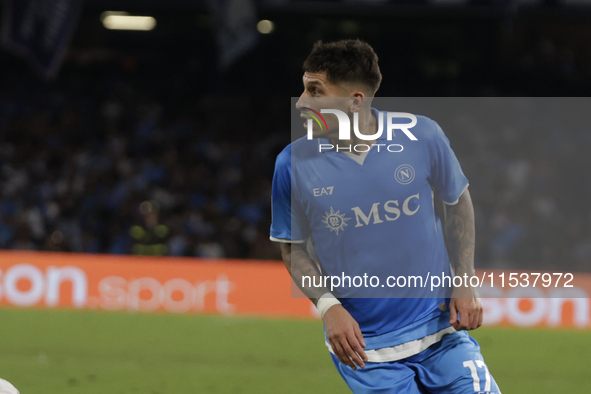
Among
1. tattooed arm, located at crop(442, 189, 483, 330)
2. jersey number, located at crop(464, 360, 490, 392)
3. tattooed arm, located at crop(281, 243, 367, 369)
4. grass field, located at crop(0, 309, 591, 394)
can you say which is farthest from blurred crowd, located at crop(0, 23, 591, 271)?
tattooed arm, located at crop(281, 243, 367, 369)

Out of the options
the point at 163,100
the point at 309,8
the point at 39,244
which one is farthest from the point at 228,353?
the point at 163,100

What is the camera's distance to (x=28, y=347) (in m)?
9.09

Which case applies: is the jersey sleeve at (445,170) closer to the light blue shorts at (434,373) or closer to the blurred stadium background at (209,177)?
the light blue shorts at (434,373)

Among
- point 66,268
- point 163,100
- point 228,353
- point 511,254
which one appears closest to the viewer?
point 228,353

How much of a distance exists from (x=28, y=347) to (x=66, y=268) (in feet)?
8.65

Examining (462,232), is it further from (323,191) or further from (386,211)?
(323,191)

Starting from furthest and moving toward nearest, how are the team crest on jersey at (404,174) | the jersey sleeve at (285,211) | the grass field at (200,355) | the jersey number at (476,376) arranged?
the grass field at (200,355), the jersey sleeve at (285,211), the team crest on jersey at (404,174), the jersey number at (476,376)

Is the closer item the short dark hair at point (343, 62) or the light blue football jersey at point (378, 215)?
the short dark hair at point (343, 62)

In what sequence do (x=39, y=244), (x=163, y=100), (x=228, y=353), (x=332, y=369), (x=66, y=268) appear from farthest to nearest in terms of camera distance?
(x=163, y=100), (x=39, y=244), (x=66, y=268), (x=228, y=353), (x=332, y=369)

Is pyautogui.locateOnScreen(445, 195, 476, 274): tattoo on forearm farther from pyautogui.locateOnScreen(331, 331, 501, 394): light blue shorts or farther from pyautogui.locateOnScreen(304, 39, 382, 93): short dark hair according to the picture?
pyautogui.locateOnScreen(304, 39, 382, 93): short dark hair

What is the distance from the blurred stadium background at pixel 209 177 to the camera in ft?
29.3

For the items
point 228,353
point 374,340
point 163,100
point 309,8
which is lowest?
point 228,353

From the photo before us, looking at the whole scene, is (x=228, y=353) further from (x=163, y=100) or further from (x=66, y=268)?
(x=163, y=100)

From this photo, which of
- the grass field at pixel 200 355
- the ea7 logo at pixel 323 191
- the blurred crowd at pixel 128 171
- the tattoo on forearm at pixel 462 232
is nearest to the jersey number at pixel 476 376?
the tattoo on forearm at pixel 462 232
